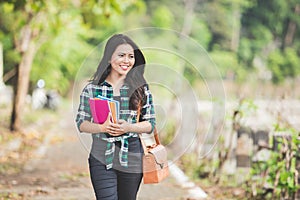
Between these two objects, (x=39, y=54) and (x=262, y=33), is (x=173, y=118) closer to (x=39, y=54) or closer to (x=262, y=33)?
(x=39, y=54)

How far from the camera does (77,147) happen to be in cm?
1259

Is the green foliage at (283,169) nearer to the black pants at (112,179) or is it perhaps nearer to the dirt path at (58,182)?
the dirt path at (58,182)

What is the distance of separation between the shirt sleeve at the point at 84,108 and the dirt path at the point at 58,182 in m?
3.02

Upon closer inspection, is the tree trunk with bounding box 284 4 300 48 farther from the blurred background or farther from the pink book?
the pink book

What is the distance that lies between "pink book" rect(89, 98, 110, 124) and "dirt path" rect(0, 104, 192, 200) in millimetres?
3115

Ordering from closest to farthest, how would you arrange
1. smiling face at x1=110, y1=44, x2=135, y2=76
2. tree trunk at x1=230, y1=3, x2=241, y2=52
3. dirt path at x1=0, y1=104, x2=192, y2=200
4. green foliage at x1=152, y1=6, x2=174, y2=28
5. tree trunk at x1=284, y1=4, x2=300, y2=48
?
smiling face at x1=110, y1=44, x2=135, y2=76
dirt path at x1=0, y1=104, x2=192, y2=200
green foliage at x1=152, y1=6, x2=174, y2=28
tree trunk at x1=230, y1=3, x2=241, y2=52
tree trunk at x1=284, y1=4, x2=300, y2=48

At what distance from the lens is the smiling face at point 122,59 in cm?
380

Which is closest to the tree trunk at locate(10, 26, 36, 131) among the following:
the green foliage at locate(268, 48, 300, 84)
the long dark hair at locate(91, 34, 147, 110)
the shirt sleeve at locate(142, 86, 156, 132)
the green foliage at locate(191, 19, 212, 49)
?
the long dark hair at locate(91, 34, 147, 110)

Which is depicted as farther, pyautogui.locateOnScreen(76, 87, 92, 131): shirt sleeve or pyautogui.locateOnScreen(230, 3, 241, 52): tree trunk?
pyautogui.locateOnScreen(230, 3, 241, 52): tree trunk

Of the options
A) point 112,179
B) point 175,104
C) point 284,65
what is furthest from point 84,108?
point 284,65

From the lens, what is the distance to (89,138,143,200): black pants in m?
3.90

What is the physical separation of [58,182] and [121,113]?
14.1ft

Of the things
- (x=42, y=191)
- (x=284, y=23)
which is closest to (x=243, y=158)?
(x=42, y=191)

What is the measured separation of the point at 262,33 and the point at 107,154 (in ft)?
174
